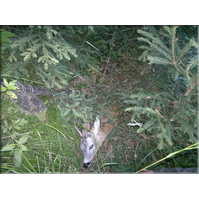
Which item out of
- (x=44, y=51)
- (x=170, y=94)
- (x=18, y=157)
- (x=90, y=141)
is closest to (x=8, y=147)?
(x=18, y=157)

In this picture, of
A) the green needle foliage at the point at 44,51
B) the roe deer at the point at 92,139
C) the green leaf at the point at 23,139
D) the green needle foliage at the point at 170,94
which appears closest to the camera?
the green needle foliage at the point at 170,94

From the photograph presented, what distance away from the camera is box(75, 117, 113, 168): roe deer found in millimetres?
1969

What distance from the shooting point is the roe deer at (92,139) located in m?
1.97

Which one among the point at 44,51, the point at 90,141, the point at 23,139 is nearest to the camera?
the point at 44,51

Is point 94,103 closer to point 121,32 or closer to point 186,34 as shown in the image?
point 121,32

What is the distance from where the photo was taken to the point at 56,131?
6.11 feet

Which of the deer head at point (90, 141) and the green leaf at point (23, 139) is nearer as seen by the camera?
the green leaf at point (23, 139)

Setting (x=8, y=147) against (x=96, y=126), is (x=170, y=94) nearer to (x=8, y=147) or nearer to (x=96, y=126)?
(x=96, y=126)

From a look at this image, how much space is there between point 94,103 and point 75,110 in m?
0.34

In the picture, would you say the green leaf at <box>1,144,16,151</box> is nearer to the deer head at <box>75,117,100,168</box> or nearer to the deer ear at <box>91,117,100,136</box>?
the deer head at <box>75,117,100,168</box>

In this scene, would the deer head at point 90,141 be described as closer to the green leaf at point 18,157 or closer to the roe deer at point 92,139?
the roe deer at point 92,139

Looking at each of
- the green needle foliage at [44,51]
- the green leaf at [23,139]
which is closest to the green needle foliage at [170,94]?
the green needle foliage at [44,51]

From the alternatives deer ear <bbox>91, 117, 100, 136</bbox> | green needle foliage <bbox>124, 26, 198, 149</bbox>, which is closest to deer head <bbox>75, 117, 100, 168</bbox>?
deer ear <bbox>91, 117, 100, 136</bbox>

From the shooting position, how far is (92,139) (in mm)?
2053
